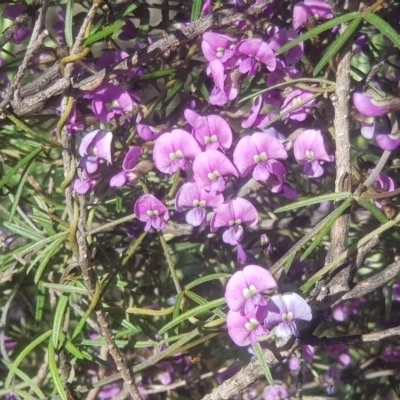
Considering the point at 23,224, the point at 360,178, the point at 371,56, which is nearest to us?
the point at 360,178

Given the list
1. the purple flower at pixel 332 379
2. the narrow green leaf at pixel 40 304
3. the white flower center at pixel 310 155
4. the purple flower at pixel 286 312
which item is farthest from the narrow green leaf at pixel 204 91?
the purple flower at pixel 332 379

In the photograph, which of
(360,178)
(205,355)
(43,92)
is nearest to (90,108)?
(43,92)

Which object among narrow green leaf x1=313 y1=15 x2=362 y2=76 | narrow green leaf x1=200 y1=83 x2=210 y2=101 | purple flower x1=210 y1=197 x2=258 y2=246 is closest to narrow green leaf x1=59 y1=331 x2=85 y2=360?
purple flower x1=210 y1=197 x2=258 y2=246

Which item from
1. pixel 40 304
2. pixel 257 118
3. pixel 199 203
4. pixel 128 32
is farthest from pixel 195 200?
pixel 40 304

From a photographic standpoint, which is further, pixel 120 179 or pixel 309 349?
pixel 309 349

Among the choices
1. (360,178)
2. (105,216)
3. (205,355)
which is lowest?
(205,355)

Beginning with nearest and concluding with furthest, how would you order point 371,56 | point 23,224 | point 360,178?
point 360,178, point 371,56, point 23,224

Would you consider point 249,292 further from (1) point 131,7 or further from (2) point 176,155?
(1) point 131,7

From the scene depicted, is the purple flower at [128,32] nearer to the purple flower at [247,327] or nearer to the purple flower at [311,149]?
the purple flower at [311,149]

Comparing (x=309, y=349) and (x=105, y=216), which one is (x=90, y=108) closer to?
(x=105, y=216)

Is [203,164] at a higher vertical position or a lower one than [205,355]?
higher
